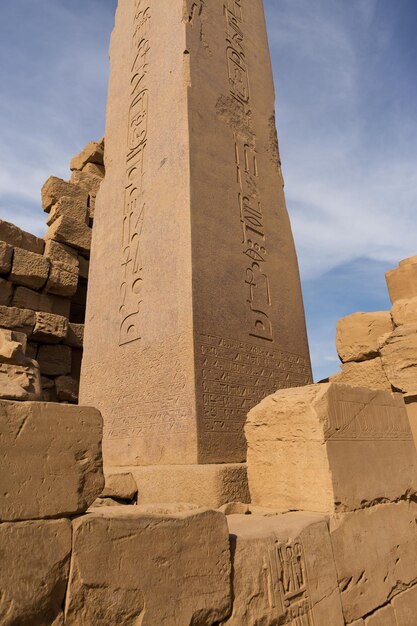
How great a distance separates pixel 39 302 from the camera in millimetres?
5516

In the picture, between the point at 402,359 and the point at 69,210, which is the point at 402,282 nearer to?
the point at 402,359

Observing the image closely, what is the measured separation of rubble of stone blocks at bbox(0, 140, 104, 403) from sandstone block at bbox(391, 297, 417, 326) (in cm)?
345

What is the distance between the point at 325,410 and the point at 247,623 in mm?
1019

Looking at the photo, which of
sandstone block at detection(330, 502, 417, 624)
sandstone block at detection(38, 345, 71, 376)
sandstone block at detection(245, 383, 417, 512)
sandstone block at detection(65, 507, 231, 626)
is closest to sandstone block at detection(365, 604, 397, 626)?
sandstone block at detection(330, 502, 417, 624)

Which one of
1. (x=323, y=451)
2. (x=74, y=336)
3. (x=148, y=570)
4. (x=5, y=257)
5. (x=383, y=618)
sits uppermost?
(x=5, y=257)

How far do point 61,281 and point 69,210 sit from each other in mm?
1071

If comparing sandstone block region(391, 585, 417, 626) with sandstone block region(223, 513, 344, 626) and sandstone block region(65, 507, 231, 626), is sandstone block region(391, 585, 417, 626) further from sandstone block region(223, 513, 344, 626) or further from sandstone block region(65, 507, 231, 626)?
sandstone block region(65, 507, 231, 626)

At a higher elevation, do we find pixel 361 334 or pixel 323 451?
pixel 361 334

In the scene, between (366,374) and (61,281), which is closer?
(366,374)

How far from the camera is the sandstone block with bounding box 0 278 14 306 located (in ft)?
17.2

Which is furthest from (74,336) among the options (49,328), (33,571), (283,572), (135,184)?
(33,571)

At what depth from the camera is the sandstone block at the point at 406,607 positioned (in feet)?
7.72

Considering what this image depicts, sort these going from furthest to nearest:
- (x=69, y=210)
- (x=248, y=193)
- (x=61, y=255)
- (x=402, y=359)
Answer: (x=69, y=210), (x=61, y=255), (x=248, y=193), (x=402, y=359)

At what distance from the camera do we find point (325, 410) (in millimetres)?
2338
